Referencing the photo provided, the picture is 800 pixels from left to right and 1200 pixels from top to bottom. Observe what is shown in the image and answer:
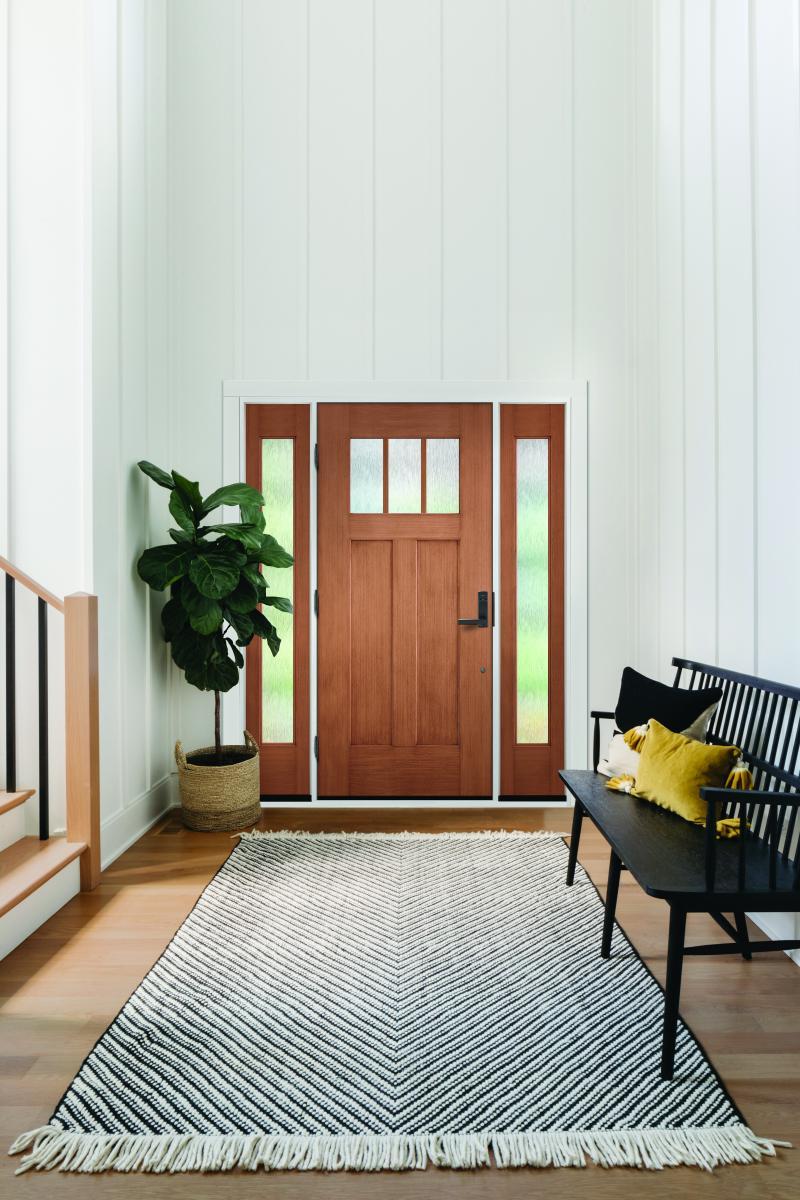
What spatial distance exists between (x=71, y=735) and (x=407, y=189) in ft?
10.1

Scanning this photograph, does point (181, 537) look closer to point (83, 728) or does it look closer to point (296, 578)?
point (296, 578)

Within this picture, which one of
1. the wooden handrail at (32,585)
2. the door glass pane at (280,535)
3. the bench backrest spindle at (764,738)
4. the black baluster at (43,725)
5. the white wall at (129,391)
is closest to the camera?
the bench backrest spindle at (764,738)

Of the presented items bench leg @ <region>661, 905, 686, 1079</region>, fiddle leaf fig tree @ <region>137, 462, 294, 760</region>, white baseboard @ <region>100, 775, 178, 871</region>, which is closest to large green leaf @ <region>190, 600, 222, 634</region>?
fiddle leaf fig tree @ <region>137, 462, 294, 760</region>

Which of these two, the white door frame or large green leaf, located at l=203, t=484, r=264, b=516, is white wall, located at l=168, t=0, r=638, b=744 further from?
large green leaf, located at l=203, t=484, r=264, b=516

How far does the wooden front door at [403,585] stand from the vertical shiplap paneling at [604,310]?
1.84ft

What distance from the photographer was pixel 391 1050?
1951mm

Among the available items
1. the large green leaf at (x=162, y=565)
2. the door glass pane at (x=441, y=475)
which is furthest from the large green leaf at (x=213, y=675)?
the door glass pane at (x=441, y=475)

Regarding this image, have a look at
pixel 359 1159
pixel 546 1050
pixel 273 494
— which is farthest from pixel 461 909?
pixel 273 494

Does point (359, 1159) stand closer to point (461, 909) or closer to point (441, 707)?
point (461, 909)

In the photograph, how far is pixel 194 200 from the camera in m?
4.07

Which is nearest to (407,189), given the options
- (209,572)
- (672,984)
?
(209,572)

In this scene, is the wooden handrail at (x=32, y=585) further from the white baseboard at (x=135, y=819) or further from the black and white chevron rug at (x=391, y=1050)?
the black and white chevron rug at (x=391, y=1050)

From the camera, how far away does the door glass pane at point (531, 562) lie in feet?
13.5

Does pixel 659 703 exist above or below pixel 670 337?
below
